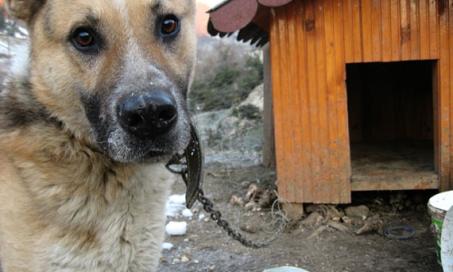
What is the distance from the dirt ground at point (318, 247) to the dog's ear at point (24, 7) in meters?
2.46

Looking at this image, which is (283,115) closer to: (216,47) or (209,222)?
(209,222)

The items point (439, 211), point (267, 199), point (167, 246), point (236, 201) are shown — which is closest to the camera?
point (439, 211)

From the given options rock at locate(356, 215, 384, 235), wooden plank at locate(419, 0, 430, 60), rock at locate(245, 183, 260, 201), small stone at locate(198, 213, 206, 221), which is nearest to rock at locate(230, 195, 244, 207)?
rock at locate(245, 183, 260, 201)

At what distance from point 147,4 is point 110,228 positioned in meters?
0.90

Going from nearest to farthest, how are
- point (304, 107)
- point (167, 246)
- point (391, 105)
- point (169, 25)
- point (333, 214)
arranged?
point (169, 25), point (167, 246), point (304, 107), point (333, 214), point (391, 105)

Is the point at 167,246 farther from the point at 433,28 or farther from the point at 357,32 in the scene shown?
the point at 433,28

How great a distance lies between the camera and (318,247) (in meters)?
4.24

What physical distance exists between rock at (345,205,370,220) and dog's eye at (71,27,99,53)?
3.44 meters

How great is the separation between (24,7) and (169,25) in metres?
0.60

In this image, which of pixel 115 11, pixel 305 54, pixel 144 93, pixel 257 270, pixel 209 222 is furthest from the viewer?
pixel 209 222

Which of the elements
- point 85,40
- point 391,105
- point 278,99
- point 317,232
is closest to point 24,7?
point 85,40

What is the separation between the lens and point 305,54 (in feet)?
15.0

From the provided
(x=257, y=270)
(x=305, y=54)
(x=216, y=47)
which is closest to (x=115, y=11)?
(x=257, y=270)

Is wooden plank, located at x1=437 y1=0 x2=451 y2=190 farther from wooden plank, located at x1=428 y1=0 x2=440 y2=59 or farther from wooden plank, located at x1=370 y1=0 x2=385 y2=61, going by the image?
wooden plank, located at x1=370 y1=0 x2=385 y2=61
